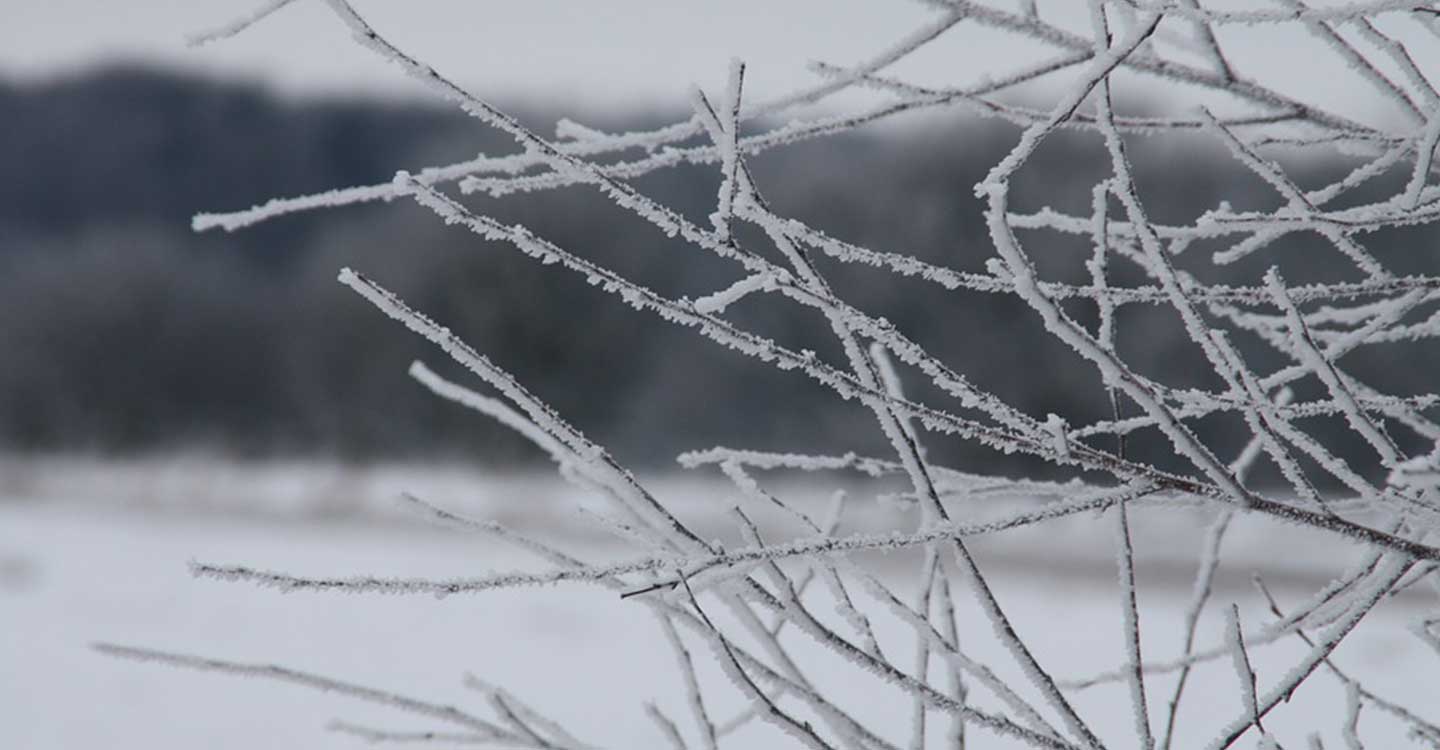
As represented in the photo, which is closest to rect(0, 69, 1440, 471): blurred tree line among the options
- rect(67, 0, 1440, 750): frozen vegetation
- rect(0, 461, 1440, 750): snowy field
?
rect(0, 461, 1440, 750): snowy field

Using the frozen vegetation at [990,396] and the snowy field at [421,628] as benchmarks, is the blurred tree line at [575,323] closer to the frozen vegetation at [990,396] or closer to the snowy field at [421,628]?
the snowy field at [421,628]

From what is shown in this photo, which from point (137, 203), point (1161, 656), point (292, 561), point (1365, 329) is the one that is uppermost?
point (1161, 656)

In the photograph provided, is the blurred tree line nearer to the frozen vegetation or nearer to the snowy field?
the snowy field

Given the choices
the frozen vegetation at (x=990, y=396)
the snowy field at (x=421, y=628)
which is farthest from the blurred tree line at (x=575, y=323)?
the frozen vegetation at (x=990, y=396)

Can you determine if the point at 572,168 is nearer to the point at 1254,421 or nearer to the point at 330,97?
the point at 1254,421

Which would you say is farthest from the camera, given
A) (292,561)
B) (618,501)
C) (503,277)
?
(503,277)

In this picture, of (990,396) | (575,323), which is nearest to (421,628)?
(990,396)

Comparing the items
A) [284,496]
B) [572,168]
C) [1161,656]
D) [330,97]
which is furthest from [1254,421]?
[330,97]
